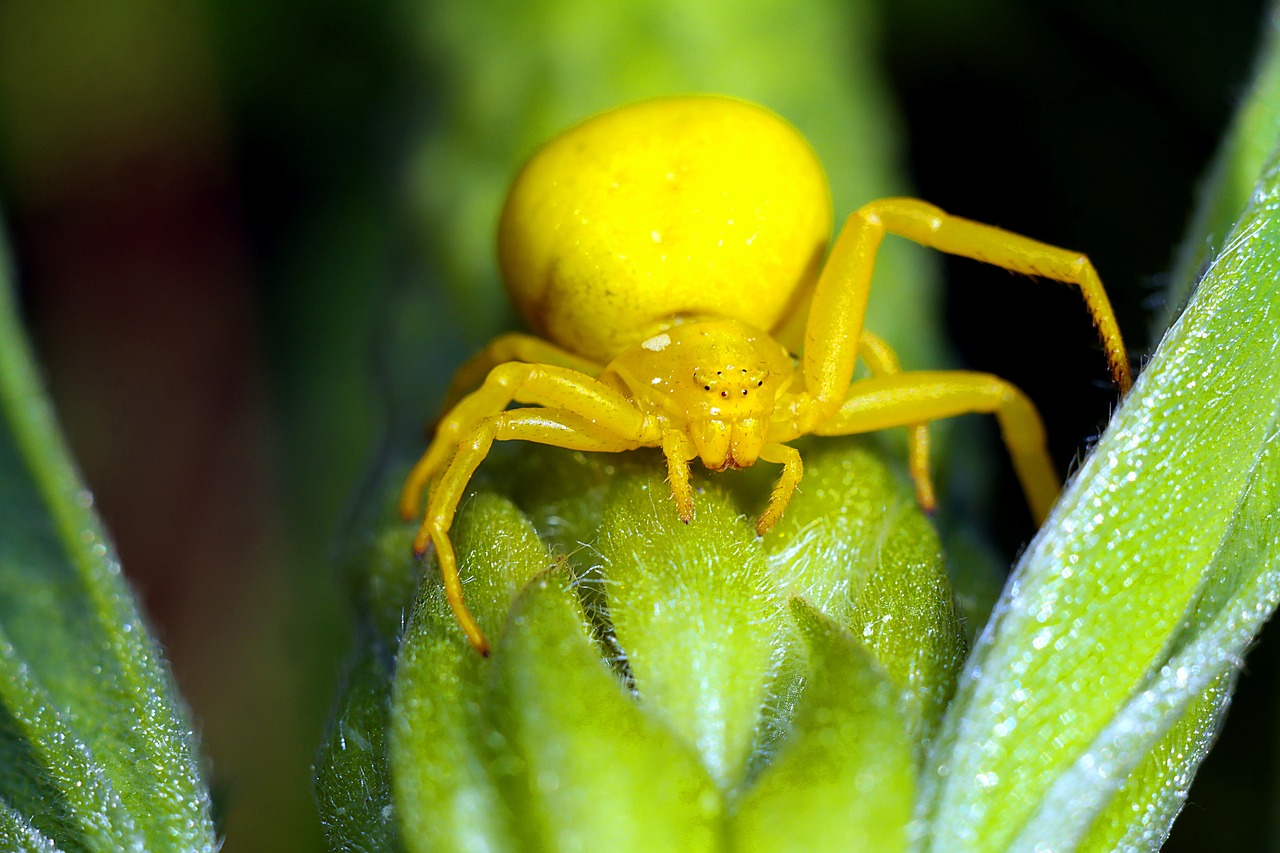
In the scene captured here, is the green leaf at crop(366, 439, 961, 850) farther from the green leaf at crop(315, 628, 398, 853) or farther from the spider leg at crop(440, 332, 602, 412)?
the spider leg at crop(440, 332, 602, 412)

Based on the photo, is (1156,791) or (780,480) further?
(780,480)

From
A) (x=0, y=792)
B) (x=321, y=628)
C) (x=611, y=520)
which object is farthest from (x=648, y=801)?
(x=321, y=628)

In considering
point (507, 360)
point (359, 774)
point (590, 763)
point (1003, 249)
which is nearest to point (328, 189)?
point (507, 360)

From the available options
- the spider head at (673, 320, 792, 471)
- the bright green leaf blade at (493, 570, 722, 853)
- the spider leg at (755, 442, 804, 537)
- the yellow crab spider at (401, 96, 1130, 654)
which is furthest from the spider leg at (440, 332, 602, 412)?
the bright green leaf blade at (493, 570, 722, 853)

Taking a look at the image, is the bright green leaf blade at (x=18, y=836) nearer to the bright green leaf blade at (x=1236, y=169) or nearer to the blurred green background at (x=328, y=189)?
the blurred green background at (x=328, y=189)

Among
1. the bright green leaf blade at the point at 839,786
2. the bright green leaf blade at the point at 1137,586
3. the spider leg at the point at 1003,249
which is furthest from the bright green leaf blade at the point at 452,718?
the spider leg at the point at 1003,249

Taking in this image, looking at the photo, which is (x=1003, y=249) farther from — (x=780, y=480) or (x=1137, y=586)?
(x=1137, y=586)

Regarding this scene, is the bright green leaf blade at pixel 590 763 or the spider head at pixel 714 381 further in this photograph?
the spider head at pixel 714 381
